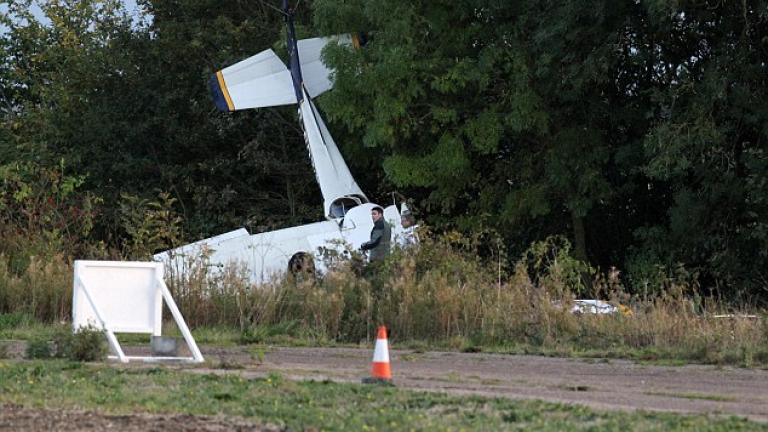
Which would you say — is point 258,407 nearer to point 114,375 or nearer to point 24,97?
point 114,375

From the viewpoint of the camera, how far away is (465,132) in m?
32.5

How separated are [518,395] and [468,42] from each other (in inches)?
922

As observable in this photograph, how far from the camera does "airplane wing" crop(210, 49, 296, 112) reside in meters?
32.4

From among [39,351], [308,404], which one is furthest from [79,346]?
[308,404]

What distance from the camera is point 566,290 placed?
58.4ft

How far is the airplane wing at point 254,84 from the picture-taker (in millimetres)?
32438

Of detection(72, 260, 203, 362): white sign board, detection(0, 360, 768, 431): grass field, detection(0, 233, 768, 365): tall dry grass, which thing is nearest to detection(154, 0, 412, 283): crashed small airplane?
detection(0, 233, 768, 365): tall dry grass

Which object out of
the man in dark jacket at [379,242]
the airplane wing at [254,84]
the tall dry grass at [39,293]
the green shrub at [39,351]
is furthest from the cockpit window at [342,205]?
the green shrub at [39,351]

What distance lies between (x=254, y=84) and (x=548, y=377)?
21.8 m

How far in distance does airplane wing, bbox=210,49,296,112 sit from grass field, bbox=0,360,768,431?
21.7m

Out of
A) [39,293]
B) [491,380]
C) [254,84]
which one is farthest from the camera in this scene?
[254,84]

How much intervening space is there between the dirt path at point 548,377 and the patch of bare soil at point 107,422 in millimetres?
2667

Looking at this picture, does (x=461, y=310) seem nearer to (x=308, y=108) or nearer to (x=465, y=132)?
(x=465, y=132)

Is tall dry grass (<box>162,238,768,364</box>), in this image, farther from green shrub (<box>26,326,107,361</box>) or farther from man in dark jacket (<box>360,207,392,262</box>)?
green shrub (<box>26,326,107,361</box>)
